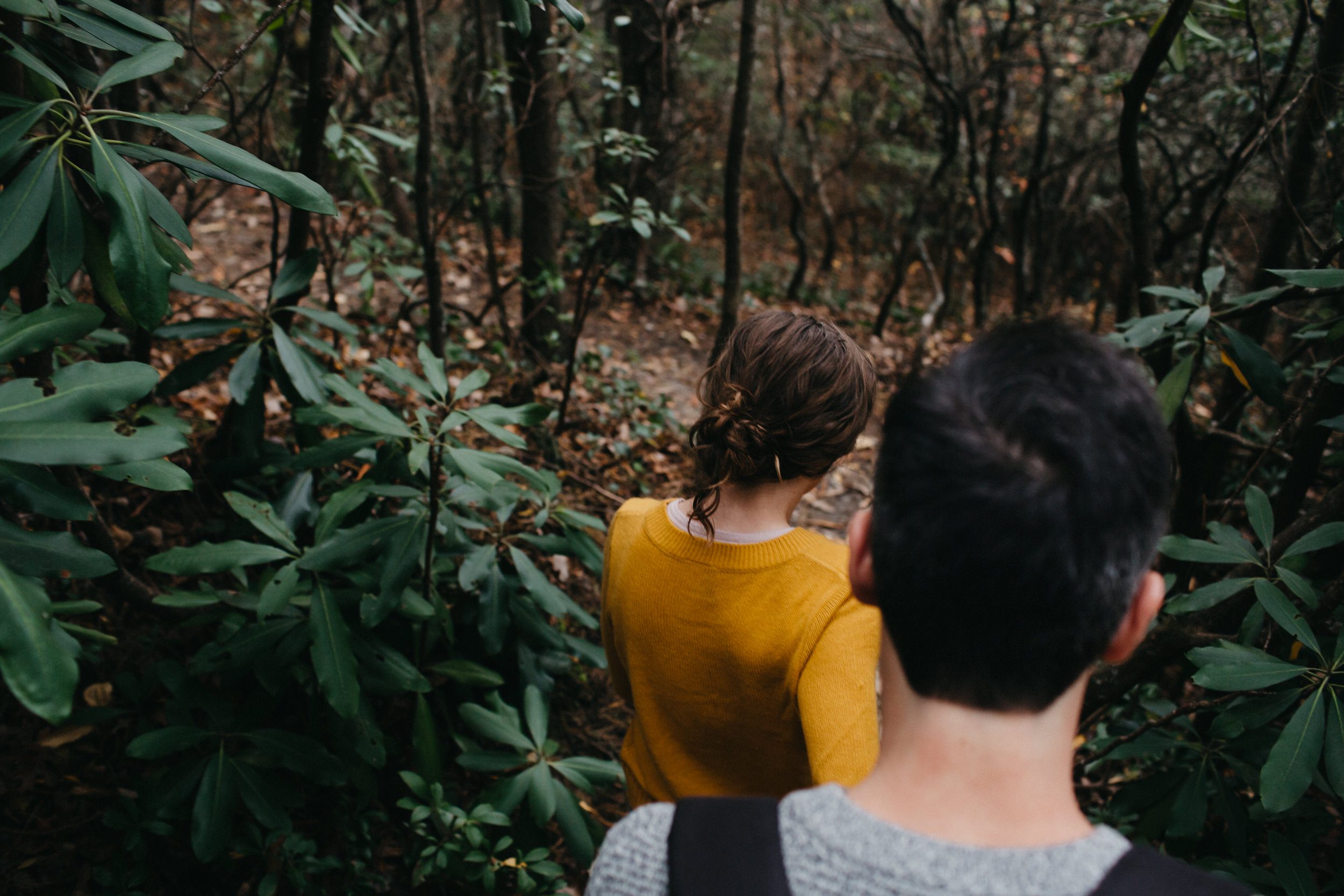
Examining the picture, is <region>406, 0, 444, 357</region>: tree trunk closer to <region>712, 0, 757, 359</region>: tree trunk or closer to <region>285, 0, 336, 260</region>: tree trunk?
<region>285, 0, 336, 260</region>: tree trunk

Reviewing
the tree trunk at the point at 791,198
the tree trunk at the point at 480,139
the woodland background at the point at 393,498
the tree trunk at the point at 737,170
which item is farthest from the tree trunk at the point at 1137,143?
the tree trunk at the point at 791,198

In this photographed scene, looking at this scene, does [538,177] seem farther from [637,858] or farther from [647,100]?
[637,858]

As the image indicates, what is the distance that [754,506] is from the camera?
4.52 ft

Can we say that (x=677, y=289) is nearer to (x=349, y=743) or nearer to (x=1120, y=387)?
(x=349, y=743)

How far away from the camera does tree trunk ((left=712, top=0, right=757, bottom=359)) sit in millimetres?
3879

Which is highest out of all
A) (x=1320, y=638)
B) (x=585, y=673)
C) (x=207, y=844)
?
(x=1320, y=638)

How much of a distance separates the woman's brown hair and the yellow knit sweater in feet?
0.36

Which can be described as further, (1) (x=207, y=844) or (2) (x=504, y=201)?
(2) (x=504, y=201)

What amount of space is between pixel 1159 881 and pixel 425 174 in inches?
140

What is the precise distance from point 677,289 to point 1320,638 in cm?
623

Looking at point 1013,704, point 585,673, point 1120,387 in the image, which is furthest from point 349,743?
point 1120,387

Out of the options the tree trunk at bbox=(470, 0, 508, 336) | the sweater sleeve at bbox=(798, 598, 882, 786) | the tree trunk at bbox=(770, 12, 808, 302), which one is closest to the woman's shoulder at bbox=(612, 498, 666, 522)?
the sweater sleeve at bbox=(798, 598, 882, 786)

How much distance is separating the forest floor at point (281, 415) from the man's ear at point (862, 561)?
2186mm

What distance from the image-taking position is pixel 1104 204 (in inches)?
369
